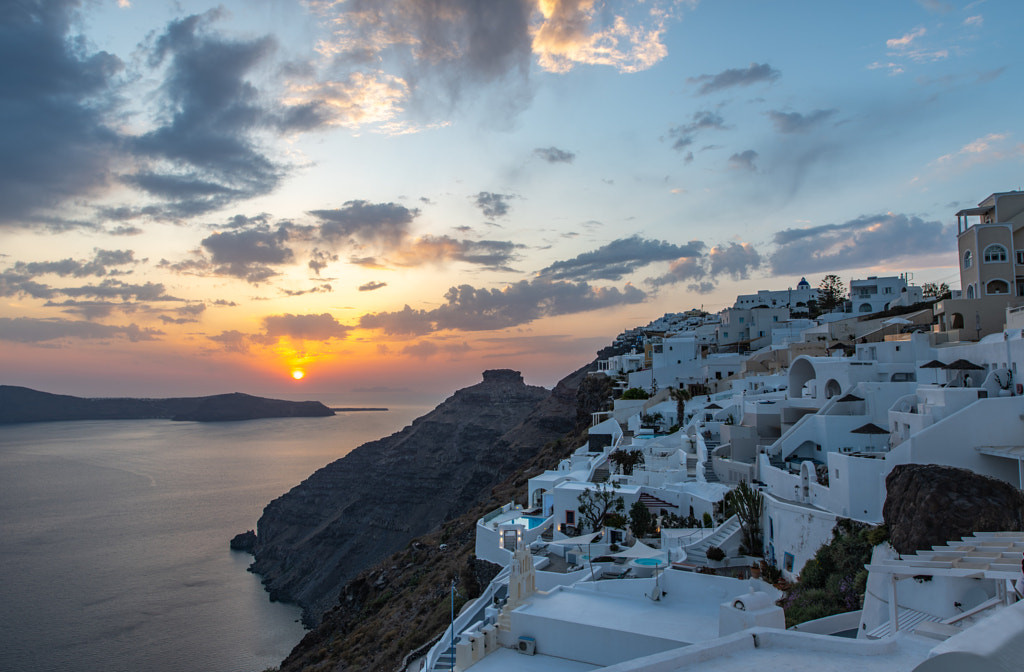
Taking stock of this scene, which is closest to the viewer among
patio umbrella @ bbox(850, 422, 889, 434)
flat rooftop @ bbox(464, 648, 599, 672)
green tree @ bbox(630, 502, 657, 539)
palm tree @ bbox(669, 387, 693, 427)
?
flat rooftop @ bbox(464, 648, 599, 672)

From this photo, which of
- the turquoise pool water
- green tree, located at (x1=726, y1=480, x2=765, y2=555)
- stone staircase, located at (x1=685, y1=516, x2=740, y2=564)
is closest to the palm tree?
the turquoise pool water

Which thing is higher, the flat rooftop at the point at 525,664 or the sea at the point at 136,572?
the flat rooftop at the point at 525,664

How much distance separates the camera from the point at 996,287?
3003cm

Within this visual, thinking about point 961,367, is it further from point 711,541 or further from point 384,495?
point 384,495

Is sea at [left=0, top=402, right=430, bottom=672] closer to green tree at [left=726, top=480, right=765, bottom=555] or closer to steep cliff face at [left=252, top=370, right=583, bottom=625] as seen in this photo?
steep cliff face at [left=252, top=370, right=583, bottom=625]

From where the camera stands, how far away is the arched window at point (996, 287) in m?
29.8

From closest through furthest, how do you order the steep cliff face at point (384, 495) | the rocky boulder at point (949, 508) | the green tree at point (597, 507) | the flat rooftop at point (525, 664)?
the rocky boulder at point (949, 508)
the flat rooftop at point (525, 664)
the green tree at point (597, 507)
the steep cliff face at point (384, 495)

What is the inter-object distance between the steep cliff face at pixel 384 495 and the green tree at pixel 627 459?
40.1m

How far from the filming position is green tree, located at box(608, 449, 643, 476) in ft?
92.3

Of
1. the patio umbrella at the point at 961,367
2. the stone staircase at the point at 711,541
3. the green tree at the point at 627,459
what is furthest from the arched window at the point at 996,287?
the stone staircase at the point at 711,541

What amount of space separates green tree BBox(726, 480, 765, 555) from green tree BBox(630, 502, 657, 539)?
13.2ft

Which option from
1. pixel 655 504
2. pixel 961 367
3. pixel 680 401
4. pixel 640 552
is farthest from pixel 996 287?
pixel 640 552

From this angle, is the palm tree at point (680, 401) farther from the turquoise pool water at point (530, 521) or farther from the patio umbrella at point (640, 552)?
the patio umbrella at point (640, 552)

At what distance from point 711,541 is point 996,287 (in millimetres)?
22475
